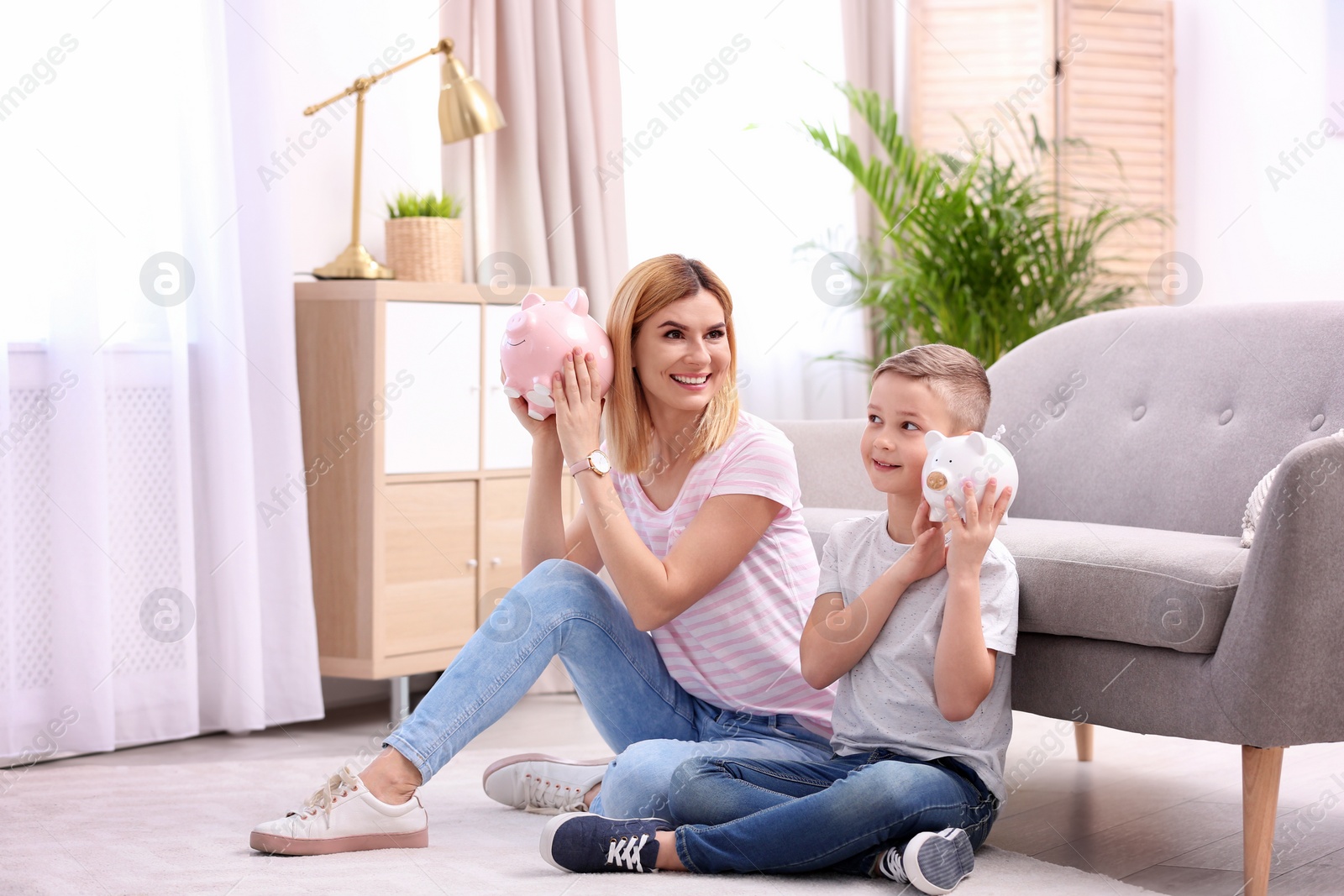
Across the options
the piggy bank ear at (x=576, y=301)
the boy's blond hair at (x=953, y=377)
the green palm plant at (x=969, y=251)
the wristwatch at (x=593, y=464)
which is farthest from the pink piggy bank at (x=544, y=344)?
the green palm plant at (x=969, y=251)

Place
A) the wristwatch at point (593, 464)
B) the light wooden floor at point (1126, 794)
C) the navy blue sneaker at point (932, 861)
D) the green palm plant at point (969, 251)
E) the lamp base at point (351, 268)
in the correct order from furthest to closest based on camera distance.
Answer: the green palm plant at point (969, 251), the lamp base at point (351, 268), the light wooden floor at point (1126, 794), the wristwatch at point (593, 464), the navy blue sneaker at point (932, 861)

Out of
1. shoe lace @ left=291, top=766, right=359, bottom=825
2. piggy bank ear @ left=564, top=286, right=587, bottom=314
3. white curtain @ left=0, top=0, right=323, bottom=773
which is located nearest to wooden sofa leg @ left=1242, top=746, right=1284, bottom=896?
piggy bank ear @ left=564, top=286, right=587, bottom=314

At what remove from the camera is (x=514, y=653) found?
1776 mm

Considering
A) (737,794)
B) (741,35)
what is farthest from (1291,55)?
(737,794)

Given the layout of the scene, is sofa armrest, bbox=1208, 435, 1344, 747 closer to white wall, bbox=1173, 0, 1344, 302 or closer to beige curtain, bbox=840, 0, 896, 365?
beige curtain, bbox=840, 0, 896, 365

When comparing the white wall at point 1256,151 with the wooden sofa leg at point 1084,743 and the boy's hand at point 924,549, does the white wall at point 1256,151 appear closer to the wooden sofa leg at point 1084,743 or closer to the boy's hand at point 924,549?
the wooden sofa leg at point 1084,743

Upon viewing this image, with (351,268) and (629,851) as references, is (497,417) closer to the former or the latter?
(351,268)

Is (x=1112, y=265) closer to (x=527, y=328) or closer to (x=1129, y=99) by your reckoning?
(x=1129, y=99)

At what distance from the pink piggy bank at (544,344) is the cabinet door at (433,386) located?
104 centimetres

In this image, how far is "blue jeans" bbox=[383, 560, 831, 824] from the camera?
5.72 feet

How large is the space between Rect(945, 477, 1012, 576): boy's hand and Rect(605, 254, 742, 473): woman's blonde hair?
0.39 metres

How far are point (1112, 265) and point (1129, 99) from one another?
22.9 inches

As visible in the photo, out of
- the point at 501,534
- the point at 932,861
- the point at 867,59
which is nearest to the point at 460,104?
the point at 501,534

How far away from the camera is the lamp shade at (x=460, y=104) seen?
300cm
